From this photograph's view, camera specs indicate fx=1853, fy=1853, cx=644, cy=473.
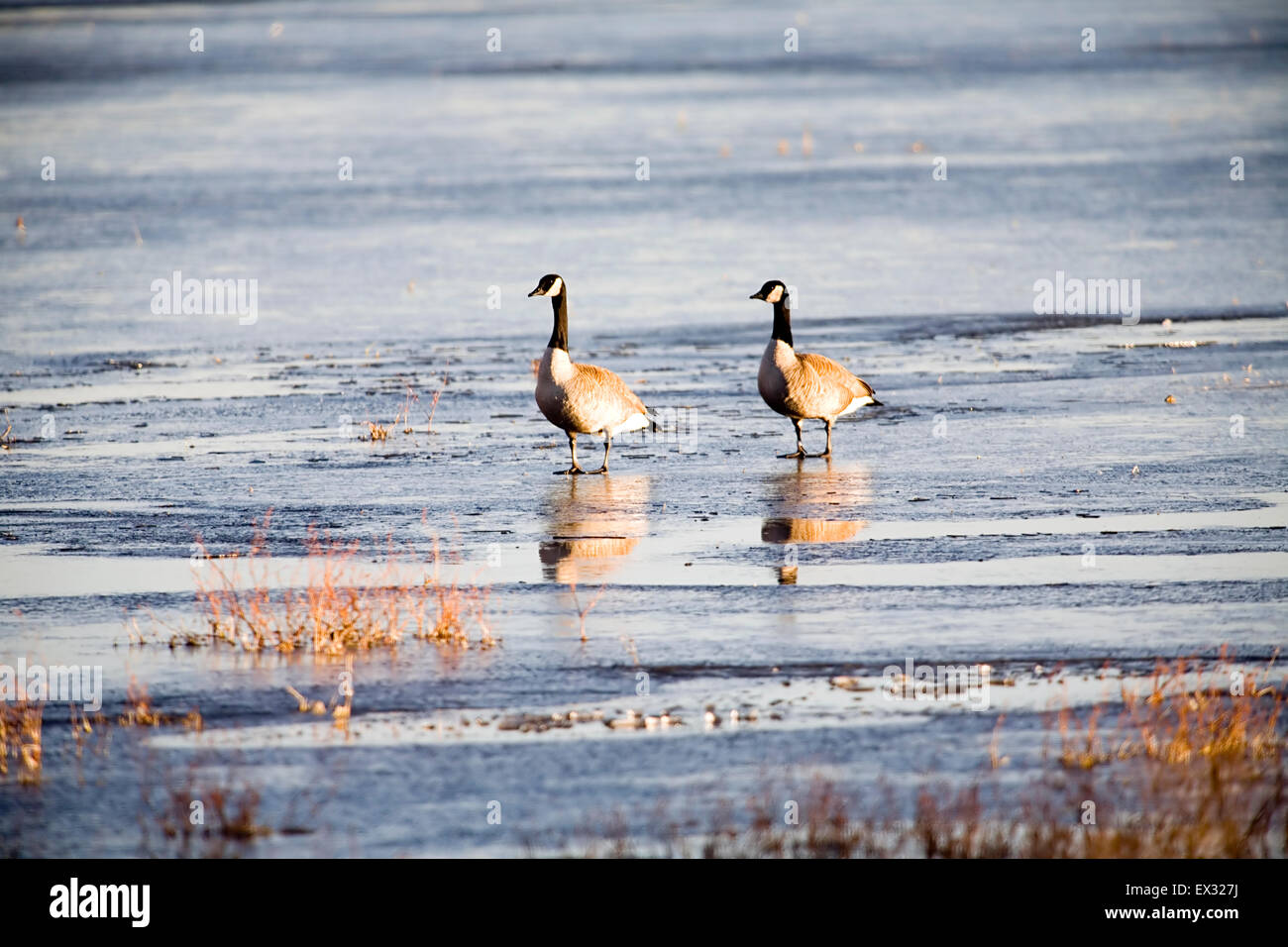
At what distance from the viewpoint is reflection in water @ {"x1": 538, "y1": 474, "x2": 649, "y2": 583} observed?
428 inches

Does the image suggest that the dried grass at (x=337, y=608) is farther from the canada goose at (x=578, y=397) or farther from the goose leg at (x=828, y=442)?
the goose leg at (x=828, y=442)

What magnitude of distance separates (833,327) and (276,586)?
1130 centimetres

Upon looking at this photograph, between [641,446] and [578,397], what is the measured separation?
1.63 metres

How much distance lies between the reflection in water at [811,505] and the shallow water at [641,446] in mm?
56

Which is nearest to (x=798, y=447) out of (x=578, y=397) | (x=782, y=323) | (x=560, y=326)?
(x=782, y=323)

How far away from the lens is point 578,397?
13.5 metres

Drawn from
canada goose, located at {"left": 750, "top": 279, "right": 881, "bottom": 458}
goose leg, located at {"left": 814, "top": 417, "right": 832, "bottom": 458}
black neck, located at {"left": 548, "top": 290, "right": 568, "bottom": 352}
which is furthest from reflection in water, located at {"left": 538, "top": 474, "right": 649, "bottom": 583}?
goose leg, located at {"left": 814, "top": 417, "right": 832, "bottom": 458}

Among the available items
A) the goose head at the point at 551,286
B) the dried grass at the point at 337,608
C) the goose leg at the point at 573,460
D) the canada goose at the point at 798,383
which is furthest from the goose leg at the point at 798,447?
the dried grass at the point at 337,608

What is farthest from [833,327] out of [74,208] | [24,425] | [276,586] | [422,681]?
[74,208]

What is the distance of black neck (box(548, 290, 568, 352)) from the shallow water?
3.16 feet

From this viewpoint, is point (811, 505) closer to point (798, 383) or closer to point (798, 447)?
point (798, 383)

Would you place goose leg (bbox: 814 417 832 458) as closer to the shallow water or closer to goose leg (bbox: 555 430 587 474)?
the shallow water

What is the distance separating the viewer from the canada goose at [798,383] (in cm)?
1398

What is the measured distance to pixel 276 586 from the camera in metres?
10.4
